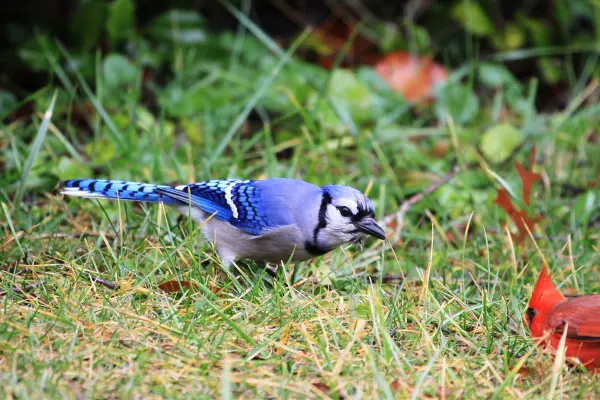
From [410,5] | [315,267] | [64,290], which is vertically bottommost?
[315,267]

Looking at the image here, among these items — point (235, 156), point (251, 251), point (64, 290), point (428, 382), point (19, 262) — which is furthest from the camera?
point (235, 156)

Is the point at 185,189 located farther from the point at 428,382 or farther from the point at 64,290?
the point at 428,382

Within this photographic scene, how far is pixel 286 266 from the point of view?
3.28m

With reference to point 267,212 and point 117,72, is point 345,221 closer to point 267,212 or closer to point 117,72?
point 267,212

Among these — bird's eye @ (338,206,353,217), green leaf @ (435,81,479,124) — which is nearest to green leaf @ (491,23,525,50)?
green leaf @ (435,81,479,124)

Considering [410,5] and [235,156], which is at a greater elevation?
[410,5]

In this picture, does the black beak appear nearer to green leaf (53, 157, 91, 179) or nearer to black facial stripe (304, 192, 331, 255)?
black facial stripe (304, 192, 331, 255)

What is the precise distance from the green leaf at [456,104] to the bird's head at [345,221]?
2046 mm

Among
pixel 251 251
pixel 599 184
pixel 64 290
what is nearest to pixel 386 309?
pixel 251 251

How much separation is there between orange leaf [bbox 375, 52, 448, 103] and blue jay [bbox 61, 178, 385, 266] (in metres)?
2.24

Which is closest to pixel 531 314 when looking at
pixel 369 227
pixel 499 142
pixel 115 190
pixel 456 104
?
pixel 369 227

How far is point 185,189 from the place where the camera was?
139 inches

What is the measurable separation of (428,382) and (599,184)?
253 centimetres

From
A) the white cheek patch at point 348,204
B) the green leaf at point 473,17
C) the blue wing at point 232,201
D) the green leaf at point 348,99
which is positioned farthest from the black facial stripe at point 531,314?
the green leaf at point 473,17
